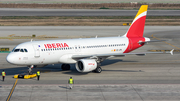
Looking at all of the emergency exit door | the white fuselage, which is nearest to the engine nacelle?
the white fuselage

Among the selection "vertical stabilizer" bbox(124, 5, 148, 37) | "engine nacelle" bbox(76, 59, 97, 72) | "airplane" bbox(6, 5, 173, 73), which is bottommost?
"engine nacelle" bbox(76, 59, 97, 72)

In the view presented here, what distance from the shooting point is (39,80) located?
32.9m

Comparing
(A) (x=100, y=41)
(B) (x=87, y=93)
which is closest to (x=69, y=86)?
(B) (x=87, y=93)

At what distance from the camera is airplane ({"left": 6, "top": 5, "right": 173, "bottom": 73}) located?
3353cm

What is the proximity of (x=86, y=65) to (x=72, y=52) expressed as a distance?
3.40 m

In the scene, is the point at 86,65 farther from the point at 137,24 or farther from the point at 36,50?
the point at 137,24

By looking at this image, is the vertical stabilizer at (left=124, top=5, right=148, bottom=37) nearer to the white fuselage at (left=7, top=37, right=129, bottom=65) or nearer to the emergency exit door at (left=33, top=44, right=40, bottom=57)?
the white fuselage at (left=7, top=37, right=129, bottom=65)

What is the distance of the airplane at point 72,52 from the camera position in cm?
3353

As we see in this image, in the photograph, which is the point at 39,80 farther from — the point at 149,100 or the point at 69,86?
the point at 149,100

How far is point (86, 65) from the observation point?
112ft

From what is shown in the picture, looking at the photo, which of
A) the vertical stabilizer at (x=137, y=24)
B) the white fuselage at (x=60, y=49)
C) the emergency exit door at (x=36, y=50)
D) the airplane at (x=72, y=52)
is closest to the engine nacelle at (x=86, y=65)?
the airplane at (x=72, y=52)

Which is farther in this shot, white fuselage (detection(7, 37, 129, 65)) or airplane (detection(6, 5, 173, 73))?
airplane (detection(6, 5, 173, 73))

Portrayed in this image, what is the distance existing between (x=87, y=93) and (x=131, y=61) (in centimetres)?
1845

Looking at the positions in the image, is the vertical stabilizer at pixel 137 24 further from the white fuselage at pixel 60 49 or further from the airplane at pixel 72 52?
the white fuselage at pixel 60 49
